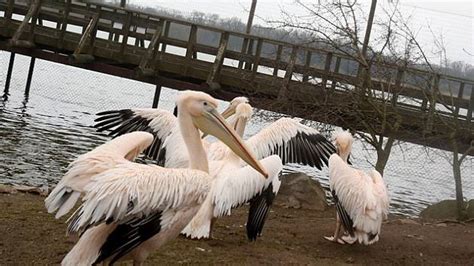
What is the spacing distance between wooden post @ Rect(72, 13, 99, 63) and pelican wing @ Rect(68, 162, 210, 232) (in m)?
10.2

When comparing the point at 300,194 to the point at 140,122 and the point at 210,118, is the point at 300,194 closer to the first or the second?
the point at 140,122

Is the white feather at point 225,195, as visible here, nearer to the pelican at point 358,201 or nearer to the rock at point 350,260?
the pelican at point 358,201

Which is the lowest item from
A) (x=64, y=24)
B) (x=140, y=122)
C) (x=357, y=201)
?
(x=357, y=201)

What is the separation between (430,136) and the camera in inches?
359

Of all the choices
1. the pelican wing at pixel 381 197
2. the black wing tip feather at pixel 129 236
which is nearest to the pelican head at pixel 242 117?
the pelican wing at pixel 381 197

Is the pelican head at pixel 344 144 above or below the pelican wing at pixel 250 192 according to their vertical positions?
above

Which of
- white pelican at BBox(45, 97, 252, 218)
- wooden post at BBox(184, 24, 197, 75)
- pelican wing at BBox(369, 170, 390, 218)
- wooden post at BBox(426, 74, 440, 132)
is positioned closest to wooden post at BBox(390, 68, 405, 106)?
wooden post at BBox(426, 74, 440, 132)

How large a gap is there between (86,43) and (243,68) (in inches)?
127

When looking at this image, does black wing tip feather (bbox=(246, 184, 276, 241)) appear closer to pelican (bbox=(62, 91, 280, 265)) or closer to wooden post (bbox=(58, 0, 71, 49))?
pelican (bbox=(62, 91, 280, 265))

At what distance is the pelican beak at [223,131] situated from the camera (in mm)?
4094

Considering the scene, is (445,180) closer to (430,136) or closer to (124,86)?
(430,136)

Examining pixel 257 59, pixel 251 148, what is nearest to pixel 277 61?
pixel 257 59

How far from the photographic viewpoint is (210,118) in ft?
13.5

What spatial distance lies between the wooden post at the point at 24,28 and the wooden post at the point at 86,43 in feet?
3.73
